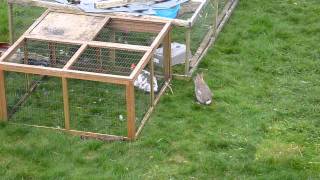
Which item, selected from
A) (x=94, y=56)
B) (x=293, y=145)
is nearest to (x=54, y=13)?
(x=94, y=56)

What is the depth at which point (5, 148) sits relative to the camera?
7547 mm

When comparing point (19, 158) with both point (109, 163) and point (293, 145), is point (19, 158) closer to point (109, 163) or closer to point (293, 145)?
point (109, 163)

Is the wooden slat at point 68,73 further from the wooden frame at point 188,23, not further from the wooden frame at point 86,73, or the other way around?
the wooden frame at point 188,23

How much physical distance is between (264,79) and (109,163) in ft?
9.55

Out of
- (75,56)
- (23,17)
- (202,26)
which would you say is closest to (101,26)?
(75,56)

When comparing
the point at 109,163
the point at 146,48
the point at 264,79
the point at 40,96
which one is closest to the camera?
the point at 109,163

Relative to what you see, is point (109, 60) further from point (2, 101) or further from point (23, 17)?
point (23, 17)

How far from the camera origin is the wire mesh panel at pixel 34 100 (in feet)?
26.8

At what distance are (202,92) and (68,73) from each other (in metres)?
1.82

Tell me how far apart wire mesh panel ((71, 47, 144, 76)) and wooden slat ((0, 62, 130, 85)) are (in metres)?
0.65

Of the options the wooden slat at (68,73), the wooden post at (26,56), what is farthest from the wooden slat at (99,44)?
the wooden slat at (68,73)

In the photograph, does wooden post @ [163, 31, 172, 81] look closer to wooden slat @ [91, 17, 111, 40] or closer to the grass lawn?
the grass lawn

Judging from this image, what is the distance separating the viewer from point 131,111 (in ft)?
24.7

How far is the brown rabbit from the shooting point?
333 inches
